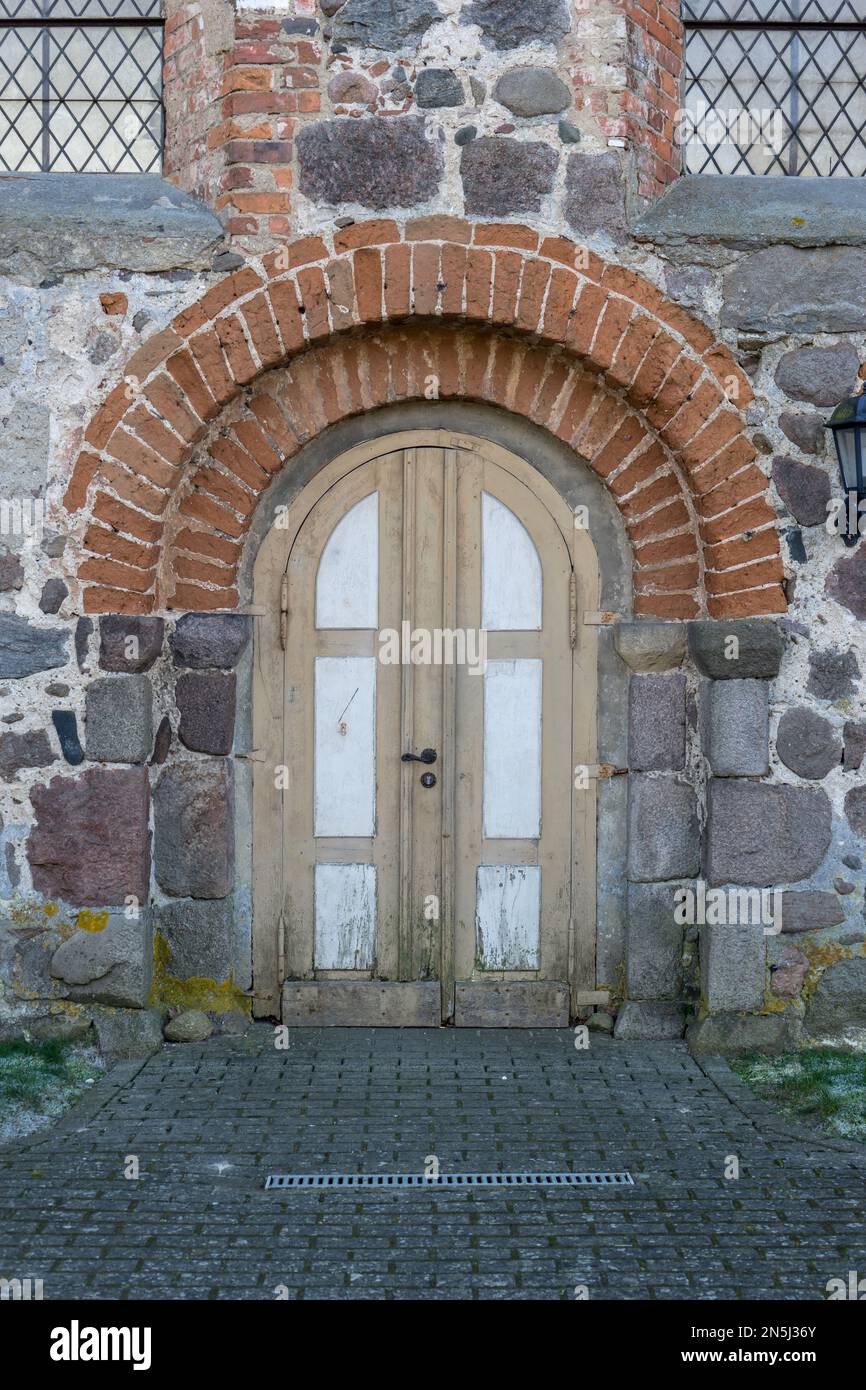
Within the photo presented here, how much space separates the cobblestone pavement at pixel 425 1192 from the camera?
10.7 feet

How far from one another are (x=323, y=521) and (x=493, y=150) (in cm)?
152

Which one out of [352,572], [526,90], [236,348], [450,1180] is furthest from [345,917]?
[526,90]

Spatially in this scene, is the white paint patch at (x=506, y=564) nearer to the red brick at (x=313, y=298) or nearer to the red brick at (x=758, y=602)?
the red brick at (x=758, y=602)

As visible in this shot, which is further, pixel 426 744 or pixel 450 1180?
pixel 426 744

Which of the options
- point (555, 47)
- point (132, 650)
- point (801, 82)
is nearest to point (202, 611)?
point (132, 650)

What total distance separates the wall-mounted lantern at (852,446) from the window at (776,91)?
118cm

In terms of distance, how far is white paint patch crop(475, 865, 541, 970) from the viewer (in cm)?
521

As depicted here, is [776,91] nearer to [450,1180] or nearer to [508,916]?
[508,916]

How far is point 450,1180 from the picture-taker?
3.83 metres

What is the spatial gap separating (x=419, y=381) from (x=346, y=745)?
146cm

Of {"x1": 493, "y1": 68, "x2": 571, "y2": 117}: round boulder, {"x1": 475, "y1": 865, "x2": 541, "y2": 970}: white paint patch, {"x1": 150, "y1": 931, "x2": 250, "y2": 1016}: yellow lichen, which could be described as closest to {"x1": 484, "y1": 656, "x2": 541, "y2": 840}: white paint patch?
{"x1": 475, "y1": 865, "x2": 541, "y2": 970}: white paint patch

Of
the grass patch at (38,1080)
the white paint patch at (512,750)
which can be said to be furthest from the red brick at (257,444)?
the grass patch at (38,1080)

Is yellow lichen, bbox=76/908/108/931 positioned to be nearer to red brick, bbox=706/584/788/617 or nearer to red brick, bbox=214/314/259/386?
red brick, bbox=214/314/259/386

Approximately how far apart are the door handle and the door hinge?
658mm
